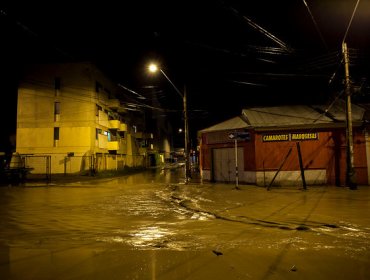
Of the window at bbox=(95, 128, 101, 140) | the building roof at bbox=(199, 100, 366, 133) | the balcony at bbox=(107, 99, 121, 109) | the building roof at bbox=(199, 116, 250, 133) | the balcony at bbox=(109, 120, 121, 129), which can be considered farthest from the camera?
the balcony at bbox=(109, 120, 121, 129)

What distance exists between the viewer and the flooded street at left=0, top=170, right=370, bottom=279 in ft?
16.4

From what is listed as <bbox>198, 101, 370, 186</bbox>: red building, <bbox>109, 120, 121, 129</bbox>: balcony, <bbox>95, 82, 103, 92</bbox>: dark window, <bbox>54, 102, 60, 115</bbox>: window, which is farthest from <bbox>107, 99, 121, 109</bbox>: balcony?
<bbox>198, 101, 370, 186</bbox>: red building

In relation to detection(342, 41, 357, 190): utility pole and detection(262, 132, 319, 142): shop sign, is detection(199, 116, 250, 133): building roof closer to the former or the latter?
detection(262, 132, 319, 142): shop sign

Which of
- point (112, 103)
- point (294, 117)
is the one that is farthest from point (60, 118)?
point (294, 117)

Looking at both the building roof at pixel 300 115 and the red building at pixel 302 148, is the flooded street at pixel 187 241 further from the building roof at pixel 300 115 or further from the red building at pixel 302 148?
the building roof at pixel 300 115

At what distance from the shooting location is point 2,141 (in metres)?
42.2

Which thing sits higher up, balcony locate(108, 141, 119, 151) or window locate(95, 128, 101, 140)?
window locate(95, 128, 101, 140)

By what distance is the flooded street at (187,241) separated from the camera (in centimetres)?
501

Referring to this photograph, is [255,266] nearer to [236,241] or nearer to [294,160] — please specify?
[236,241]

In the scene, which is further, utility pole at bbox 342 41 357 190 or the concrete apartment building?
the concrete apartment building

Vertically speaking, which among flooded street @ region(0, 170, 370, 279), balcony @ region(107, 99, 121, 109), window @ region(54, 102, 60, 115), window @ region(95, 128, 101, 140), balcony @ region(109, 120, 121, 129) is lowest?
flooded street @ region(0, 170, 370, 279)

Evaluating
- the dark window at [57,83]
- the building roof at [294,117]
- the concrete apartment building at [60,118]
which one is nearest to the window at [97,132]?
the concrete apartment building at [60,118]

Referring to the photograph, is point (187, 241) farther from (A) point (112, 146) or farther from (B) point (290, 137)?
(A) point (112, 146)

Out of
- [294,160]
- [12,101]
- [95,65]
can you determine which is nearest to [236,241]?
[294,160]
